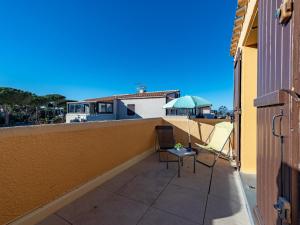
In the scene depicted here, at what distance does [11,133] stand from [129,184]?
7.20 feet

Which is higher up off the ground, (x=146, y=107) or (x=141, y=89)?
(x=141, y=89)

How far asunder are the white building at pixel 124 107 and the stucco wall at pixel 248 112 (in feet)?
47.5

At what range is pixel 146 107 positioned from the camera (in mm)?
19375

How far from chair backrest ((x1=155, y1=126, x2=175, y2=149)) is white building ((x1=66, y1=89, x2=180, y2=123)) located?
12.8 m

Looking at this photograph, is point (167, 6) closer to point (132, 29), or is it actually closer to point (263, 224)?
point (132, 29)

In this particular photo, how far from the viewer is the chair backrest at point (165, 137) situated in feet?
17.1

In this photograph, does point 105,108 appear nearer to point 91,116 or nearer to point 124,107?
point 124,107

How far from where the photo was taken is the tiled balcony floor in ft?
7.34

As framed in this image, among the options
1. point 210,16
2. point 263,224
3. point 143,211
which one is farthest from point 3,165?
point 210,16

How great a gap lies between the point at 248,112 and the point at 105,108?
1937 cm

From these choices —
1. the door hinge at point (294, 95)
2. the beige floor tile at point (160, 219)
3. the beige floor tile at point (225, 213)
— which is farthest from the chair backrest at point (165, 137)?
the door hinge at point (294, 95)

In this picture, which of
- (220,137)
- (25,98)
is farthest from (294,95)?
(25,98)

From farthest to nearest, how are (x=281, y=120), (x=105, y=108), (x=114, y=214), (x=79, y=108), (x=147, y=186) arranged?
(x=79, y=108), (x=105, y=108), (x=147, y=186), (x=114, y=214), (x=281, y=120)

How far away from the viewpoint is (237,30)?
4055mm
